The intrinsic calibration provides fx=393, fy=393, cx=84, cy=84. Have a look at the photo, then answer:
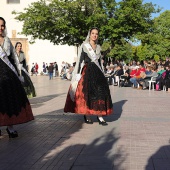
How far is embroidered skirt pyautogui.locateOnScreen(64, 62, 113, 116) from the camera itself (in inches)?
289

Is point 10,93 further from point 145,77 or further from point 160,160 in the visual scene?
point 145,77

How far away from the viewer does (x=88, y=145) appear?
222 inches

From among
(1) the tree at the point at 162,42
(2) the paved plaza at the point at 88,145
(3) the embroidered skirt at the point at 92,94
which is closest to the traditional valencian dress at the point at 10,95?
(2) the paved plaza at the point at 88,145

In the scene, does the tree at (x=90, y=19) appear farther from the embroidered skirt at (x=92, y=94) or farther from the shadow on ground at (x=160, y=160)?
the shadow on ground at (x=160, y=160)

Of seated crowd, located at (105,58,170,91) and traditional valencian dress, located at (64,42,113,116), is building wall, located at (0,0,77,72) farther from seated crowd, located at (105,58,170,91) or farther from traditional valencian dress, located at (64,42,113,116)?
traditional valencian dress, located at (64,42,113,116)

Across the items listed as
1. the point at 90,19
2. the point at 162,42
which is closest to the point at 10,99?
the point at 90,19

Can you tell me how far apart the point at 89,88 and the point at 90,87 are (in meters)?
0.03

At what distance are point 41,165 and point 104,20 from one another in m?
28.6

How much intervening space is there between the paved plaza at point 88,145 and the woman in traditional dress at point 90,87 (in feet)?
1.02

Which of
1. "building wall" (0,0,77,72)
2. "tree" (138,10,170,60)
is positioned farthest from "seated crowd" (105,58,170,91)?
"building wall" (0,0,77,72)

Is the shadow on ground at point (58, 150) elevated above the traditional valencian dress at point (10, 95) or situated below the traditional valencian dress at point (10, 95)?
below

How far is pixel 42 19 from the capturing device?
3066cm

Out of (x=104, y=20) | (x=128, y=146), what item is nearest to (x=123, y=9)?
(x=104, y=20)

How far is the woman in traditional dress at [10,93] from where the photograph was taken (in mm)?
5926
